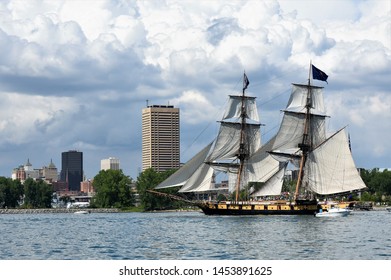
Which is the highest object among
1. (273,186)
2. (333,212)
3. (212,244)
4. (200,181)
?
(200,181)

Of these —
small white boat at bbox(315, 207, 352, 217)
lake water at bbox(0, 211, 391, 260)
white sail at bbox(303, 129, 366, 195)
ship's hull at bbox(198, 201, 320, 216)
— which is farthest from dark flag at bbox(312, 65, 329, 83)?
lake water at bbox(0, 211, 391, 260)

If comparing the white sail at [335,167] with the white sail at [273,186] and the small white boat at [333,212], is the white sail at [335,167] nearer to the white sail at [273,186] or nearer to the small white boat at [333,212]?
the small white boat at [333,212]

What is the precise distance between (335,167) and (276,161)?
11.1 m

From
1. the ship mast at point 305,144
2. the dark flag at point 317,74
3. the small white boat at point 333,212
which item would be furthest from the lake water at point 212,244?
the dark flag at point 317,74

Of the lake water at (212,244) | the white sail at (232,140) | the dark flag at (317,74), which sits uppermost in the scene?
the dark flag at (317,74)

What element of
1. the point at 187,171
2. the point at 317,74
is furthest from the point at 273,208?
the point at 317,74

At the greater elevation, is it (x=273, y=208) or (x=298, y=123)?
(x=298, y=123)

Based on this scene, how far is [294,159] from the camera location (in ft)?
453

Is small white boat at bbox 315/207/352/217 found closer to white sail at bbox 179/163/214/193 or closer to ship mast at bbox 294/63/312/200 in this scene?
ship mast at bbox 294/63/312/200

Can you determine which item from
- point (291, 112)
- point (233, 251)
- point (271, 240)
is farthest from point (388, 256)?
point (291, 112)

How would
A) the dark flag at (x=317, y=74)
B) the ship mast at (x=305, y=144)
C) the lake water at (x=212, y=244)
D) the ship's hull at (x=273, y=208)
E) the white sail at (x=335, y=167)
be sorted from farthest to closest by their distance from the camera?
the ship mast at (x=305, y=144) → the dark flag at (x=317, y=74) → the ship's hull at (x=273, y=208) → the white sail at (x=335, y=167) → the lake water at (x=212, y=244)

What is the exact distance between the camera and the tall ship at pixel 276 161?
131375 mm

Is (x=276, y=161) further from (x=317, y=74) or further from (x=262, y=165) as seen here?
(x=317, y=74)

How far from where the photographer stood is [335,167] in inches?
5128
